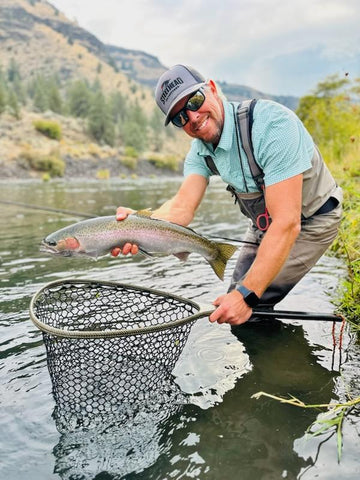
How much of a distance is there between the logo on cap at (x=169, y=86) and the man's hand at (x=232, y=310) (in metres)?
1.57

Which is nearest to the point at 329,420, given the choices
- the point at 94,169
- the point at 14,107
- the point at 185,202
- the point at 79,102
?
the point at 185,202

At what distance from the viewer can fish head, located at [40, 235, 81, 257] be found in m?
3.53

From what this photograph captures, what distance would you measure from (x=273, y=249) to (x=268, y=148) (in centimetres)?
75

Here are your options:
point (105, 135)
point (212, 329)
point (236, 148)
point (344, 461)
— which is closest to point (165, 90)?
point (236, 148)

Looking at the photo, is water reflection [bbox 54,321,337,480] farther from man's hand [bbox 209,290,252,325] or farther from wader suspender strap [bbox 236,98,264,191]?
wader suspender strap [bbox 236,98,264,191]

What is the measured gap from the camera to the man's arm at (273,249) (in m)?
2.96

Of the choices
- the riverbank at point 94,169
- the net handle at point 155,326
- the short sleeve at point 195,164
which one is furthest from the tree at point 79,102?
the net handle at point 155,326

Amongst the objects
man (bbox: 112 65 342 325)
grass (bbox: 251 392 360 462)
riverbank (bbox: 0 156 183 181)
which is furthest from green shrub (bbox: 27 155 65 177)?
grass (bbox: 251 392 360 462)

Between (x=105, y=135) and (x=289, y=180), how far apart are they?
79280 millimetres

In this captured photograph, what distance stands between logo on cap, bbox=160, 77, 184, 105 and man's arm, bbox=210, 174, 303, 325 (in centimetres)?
106

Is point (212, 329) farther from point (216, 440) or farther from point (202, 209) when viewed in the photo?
point (202, 209)

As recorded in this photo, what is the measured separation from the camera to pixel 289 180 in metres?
3.08

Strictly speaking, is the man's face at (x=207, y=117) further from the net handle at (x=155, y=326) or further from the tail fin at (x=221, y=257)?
the net handle at (x=155, y=326)

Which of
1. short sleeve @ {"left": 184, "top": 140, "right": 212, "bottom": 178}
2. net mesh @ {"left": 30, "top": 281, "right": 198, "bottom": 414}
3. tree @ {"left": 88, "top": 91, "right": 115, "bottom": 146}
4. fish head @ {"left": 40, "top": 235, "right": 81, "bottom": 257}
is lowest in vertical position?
net mesh @ {"left": 30, "top": 281, "right": 198, "bottom": 414}
